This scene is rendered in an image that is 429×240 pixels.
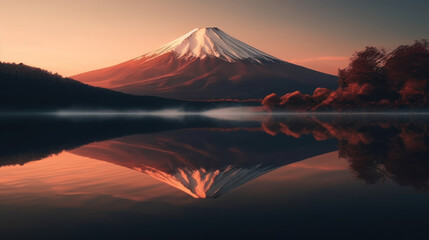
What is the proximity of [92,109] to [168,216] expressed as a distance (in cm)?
19358

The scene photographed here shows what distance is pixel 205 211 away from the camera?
8.46m

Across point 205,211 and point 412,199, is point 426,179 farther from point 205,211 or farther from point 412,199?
point 205,211

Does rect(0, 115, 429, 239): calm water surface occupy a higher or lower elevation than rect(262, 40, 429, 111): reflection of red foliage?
lower

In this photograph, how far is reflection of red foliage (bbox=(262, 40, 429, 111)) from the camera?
111875 millimetres

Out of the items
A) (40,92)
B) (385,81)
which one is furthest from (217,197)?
(40,92)

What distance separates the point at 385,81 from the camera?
121500mm

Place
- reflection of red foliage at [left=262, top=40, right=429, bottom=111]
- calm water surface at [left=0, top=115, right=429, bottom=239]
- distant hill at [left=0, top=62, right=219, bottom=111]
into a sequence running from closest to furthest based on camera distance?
calm water surface at [left=0, top=115, right=429, bottom=239] < reflection of red foliage at [left=262, top=40, right=429, bottom=111] < distant hill at [left=0, top=62, right=219, bottom=111]

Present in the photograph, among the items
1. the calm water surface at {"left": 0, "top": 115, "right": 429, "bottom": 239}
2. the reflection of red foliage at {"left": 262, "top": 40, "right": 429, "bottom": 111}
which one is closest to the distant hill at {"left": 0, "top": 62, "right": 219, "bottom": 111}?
the reflection of red foliage at {"left": 262, "top": 40, "right": 429, "bottom": 111}

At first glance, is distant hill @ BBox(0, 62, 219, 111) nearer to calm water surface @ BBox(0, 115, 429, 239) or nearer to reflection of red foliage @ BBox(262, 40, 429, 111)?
reflection of red foliage @ BBox(262, 40, 429, 111)

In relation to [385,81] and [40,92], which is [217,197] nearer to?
[385,81]

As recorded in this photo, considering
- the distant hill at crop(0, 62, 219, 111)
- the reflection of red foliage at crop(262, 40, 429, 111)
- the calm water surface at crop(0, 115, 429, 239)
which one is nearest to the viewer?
the calm water surface at crop(0, 115, 429, 239)

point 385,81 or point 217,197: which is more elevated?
point 385,81

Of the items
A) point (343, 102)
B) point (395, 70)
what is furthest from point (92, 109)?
point (395, 70)

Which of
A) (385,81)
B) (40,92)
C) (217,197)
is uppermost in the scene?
(40,92)
